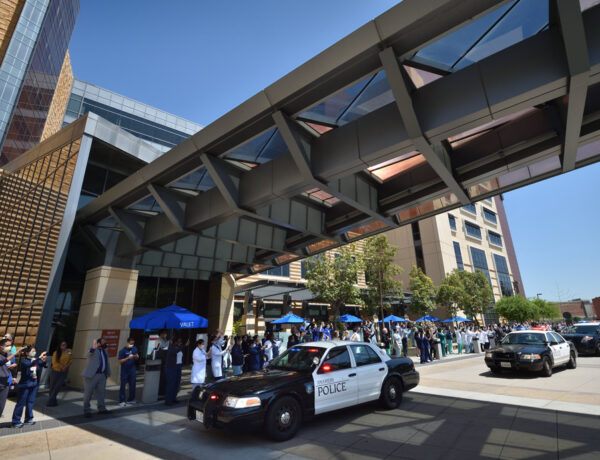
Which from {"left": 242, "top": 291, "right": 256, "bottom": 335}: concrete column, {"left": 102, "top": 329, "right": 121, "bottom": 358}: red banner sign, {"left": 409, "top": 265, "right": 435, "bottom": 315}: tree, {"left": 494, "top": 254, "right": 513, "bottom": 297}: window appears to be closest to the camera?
{"left": 102, "top": 329, "right": 121, "bottom": 358}: red banner sign

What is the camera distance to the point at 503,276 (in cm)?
5619

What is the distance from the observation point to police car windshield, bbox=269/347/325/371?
6.40 m

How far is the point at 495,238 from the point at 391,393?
6034 cm

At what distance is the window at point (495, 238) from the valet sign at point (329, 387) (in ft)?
195

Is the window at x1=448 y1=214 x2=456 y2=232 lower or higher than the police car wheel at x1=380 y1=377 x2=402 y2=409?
higher

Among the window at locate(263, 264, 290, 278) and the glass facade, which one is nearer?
the window at locate(263, 264, 290, 278)

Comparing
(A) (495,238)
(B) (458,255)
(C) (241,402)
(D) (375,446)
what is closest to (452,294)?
(B) (458,255)

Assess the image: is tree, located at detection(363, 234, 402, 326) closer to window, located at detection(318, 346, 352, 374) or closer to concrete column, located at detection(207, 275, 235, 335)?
concrete column, located at detection(207, 275, 235, 335)

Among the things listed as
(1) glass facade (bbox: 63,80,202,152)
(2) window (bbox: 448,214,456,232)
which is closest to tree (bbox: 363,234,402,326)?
(2) window (bbox: 448,214,456,232)

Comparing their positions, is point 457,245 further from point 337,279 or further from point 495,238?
point 337,279

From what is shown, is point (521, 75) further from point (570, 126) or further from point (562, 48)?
point (570, 126)

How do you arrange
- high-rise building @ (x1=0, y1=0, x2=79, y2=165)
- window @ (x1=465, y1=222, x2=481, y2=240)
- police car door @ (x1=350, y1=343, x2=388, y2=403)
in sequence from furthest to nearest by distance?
window @ (x1=465, y1=222, x2=481, y2=240)
high-rise building @ (x1=0, y1=0, x2=79, y2=165)
police car door @ (x1=350, y1=343, x2=388, y2=403)

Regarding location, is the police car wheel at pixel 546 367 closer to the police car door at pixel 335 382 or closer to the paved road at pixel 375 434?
the paved road at pixel 375 434

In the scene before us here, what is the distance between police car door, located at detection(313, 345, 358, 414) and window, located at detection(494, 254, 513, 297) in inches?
2312
